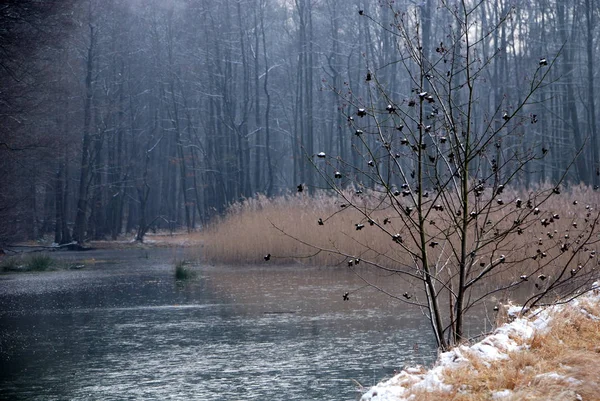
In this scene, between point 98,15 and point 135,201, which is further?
point 135,201

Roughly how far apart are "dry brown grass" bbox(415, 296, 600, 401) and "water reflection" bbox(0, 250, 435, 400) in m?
1.60

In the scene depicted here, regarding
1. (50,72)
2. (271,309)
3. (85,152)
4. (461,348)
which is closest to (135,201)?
(85,152)

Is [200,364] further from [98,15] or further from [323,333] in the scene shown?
[98,15]

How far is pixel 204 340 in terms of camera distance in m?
7.86

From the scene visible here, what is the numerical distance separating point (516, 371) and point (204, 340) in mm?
A: 4584

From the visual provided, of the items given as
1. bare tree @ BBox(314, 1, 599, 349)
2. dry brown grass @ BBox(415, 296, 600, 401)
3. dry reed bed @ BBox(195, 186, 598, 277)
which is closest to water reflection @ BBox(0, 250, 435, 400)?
bare tree @ BBox(314, 1, 599, 349)

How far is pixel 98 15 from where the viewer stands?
2823cm

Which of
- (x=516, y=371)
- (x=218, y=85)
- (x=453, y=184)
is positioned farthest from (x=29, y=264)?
(x=218, y=85)

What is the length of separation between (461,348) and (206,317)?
5.68 meters

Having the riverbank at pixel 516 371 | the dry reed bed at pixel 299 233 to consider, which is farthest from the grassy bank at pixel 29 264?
the riverbank at pixel 516 371

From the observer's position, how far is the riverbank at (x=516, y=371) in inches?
137

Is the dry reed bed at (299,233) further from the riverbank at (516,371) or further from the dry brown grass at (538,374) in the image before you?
the dry brown grass at (538,374)

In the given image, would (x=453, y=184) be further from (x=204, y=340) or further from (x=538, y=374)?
(x=538, y=374)

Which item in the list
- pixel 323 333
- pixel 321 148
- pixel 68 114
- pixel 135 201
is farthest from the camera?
pixel 321 148
